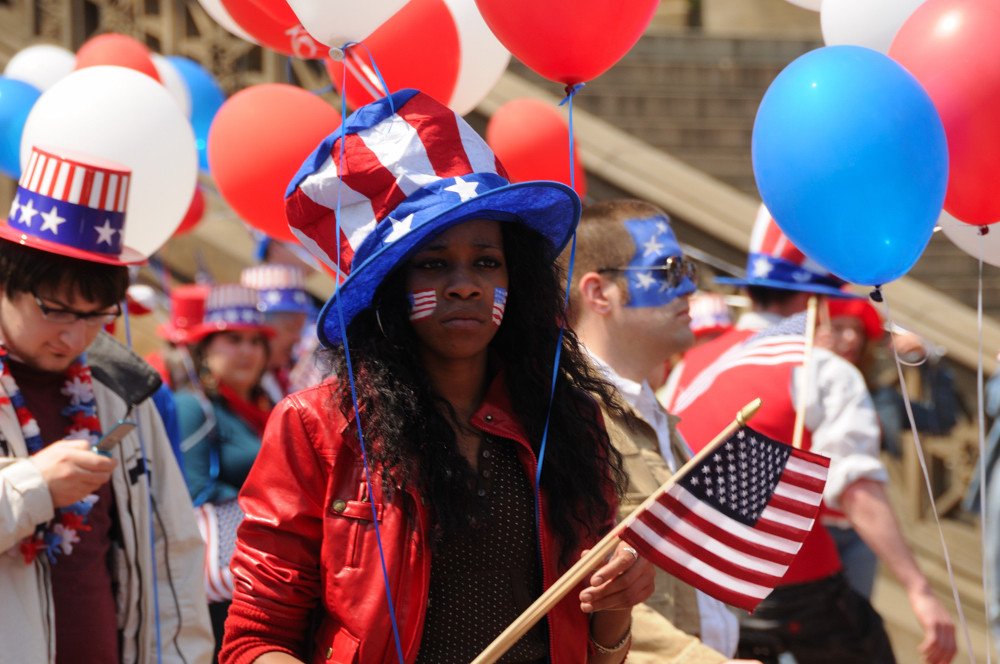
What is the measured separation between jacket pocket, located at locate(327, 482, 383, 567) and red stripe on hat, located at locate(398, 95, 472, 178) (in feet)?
2.27

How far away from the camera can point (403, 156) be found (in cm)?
241

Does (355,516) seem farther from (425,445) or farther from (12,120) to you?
(12,120)

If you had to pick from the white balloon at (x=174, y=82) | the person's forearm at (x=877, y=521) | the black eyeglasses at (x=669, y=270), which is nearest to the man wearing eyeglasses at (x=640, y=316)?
the black eyeglasses at (x=669, y=270)

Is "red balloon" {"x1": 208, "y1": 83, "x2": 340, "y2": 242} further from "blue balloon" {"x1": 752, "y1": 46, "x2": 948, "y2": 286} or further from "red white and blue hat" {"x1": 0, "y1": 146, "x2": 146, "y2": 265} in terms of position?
"blue balloon" {"x1": 752, "y1": 46, "x2": 948, "y2": 286}

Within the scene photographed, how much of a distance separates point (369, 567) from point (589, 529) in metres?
0.50

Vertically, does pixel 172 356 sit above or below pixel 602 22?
below

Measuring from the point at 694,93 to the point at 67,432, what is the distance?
9865 mm

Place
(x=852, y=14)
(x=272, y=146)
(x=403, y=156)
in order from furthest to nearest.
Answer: (x=272, y=146) < (x=852, y=14) < (x=403, y=156)

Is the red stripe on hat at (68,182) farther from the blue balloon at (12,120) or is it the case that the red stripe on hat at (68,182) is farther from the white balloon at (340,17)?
the blue balloon at (12,120)

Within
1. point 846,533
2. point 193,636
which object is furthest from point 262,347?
point 846,533

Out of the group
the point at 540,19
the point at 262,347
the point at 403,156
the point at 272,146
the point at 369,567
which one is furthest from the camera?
the point at 262,347

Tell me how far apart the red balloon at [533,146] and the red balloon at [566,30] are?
4.22 feet

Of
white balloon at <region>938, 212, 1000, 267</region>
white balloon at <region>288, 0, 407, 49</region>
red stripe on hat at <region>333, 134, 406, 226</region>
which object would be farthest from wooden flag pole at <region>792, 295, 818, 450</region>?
red stripe on hat at <region>333, 134, 406, 226</region>

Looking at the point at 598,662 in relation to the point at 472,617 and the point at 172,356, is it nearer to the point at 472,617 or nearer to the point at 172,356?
the point at 472,617
